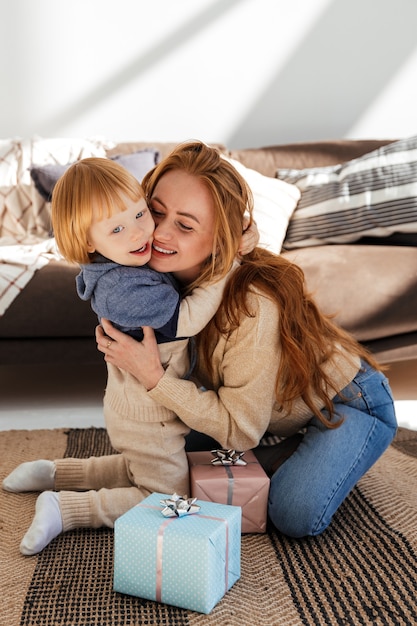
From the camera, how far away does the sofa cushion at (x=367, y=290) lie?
8.01 ft

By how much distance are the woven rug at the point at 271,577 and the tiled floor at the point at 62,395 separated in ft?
2.17

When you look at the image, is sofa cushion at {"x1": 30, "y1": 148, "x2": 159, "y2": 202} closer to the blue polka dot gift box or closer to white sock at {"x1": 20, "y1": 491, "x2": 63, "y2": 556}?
white sock at {"x1": 20, "y1": 491, "x2": 63, "y2": 556}

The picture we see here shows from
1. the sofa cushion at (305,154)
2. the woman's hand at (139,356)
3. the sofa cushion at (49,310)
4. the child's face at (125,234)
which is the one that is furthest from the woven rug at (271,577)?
the sofa cushion at (305,154)

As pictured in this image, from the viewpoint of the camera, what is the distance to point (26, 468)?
1.73 meters

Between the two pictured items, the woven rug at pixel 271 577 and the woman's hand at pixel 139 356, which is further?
the woman's hand at pixel 139 356

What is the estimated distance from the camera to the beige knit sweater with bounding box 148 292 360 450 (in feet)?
5.04

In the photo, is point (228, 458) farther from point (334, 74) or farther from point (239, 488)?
point (334, 74)

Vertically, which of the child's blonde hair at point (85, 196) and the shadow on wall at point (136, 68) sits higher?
the child's blonde hair at point (85, 196)

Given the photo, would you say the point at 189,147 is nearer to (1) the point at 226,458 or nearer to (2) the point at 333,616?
(1) the point at 226,458

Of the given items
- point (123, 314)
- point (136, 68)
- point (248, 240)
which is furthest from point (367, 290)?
point (136, 68)

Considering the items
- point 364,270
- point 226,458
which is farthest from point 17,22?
point 226,458

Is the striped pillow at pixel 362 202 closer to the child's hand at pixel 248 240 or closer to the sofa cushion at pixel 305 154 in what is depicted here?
the sofa cushion at pixel 305 154

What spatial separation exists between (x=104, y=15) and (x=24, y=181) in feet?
3.18

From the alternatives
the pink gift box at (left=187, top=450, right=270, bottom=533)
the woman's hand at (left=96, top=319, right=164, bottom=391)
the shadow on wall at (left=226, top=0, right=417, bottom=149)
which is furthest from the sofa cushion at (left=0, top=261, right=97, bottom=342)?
the shadow on wall at (left=226, top=0, right=417, bottom=149)
